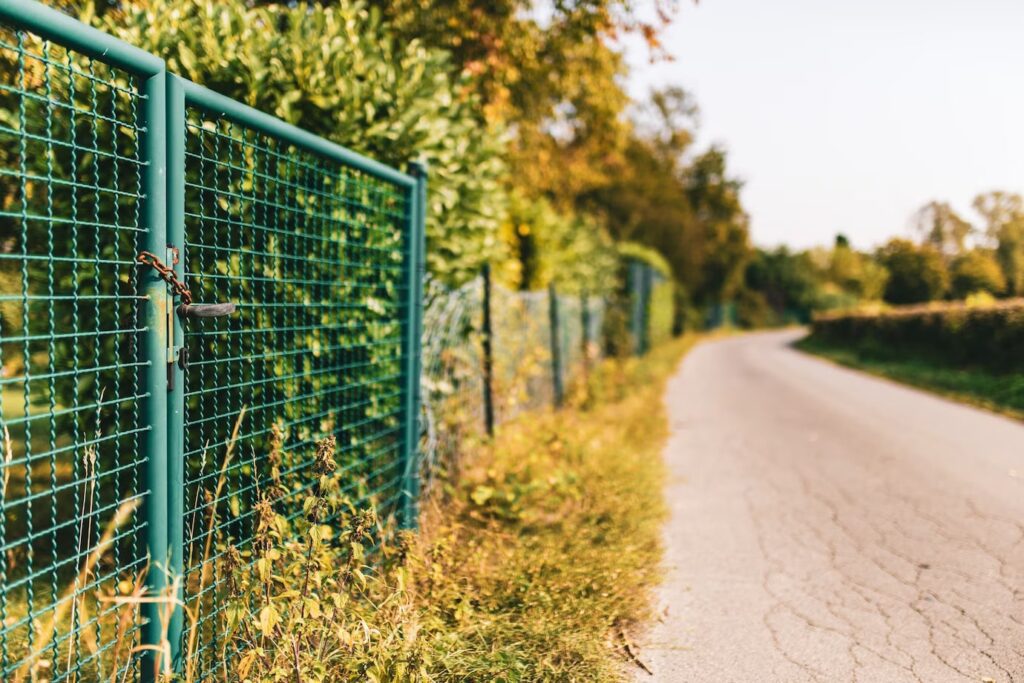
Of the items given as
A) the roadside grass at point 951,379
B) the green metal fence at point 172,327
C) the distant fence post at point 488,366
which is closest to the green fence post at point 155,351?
the green metal fence at point 172,327

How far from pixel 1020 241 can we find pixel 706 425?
1070 centimetres

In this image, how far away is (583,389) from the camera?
9453 mm

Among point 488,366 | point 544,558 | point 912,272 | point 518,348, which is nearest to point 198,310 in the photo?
point 544,558

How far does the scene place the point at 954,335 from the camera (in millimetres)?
14859

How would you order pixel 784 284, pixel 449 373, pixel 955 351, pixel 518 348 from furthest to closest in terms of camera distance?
1. pixel 784 284
2. pixel 955 351
3. pixel 518 348
4. pixel 449 373

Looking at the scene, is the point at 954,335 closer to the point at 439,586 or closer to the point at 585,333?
the point at 585,333

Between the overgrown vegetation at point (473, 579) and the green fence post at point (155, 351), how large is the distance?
24 centimetres

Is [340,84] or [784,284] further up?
[784,284]

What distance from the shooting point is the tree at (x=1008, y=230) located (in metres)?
14.8

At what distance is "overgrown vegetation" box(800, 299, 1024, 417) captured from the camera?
11.5 metres

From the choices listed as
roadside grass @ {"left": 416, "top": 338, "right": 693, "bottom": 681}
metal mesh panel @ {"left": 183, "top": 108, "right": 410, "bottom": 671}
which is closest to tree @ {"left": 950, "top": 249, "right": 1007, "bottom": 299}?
roadside grass @ {"left": 416, "top": 338, "right": 693, "bottom": 681}

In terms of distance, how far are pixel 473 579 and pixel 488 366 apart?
2.54 meters

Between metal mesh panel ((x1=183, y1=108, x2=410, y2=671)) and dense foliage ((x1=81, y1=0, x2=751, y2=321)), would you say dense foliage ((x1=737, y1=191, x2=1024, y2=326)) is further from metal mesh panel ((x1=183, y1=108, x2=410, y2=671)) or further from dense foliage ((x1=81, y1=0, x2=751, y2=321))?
metal mesh panel ((x1=183, y1=108, x2=410, y2=671))

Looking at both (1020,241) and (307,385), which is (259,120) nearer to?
(307,385)
